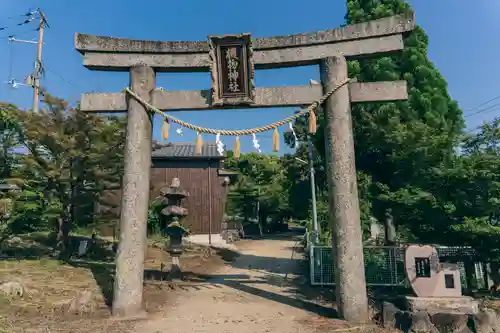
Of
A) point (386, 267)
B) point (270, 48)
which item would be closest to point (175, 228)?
point (386, 267)

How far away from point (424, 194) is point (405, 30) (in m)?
3.76

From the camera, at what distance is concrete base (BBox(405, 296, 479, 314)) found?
630 centimetres

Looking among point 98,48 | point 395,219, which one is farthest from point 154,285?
point 395,219

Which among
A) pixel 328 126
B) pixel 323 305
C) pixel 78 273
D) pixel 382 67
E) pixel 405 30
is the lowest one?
pixel 323 305

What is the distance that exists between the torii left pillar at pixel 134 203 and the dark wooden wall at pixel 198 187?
16.4 meters

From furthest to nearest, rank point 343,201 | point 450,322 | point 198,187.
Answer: point 198,187 < point 343,201 < point 450,322

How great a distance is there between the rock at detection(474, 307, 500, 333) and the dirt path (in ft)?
9.14

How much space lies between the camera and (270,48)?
7.86 m

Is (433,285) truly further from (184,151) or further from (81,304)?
(184,151)

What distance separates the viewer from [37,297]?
777 centimetres

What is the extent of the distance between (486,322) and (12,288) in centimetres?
969

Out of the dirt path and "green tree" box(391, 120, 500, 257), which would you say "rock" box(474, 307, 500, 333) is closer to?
"green tree" box(391, 120, 500, 257)

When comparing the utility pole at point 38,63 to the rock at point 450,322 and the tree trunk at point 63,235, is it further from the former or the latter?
the rock at point 450,322

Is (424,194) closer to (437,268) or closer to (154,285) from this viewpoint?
(437,268)
